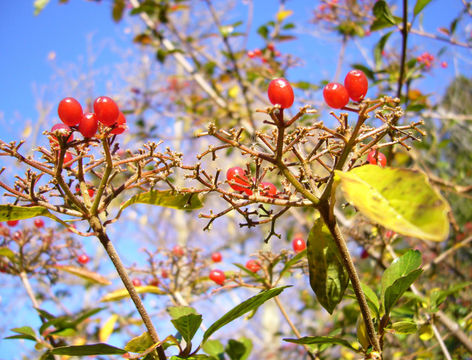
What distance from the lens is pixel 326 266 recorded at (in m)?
0.95

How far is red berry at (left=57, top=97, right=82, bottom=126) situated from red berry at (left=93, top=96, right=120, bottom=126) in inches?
2.1

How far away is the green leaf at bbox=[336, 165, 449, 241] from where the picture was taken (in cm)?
55

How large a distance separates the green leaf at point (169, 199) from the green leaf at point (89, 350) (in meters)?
0.37

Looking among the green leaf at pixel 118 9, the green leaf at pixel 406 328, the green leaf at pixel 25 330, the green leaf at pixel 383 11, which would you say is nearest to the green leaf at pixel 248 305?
the green leaf at pixel 406 328

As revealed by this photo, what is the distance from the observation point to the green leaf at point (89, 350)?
3.20 ft

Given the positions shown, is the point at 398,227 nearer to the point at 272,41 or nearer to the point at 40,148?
the point at 40,148

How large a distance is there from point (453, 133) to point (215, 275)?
9265 mm

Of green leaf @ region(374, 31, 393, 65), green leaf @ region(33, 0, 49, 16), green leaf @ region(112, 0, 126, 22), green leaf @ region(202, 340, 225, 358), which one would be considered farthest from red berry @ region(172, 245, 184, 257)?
green leaf @ region(112, 0, 126, 22)

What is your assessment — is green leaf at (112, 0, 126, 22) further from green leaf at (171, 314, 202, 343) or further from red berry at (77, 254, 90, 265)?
green leaf at (171, 314, 202, 343)

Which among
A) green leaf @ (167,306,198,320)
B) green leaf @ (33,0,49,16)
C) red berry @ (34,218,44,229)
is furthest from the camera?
green leaf @ (33,0,49,16)

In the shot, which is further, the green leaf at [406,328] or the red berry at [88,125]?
the green leaf at [406,328]

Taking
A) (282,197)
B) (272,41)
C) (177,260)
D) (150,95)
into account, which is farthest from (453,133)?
(282,197)

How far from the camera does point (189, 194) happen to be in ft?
3.32

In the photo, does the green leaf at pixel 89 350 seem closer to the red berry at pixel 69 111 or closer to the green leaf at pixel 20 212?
the green leaf at pixel 20 212
